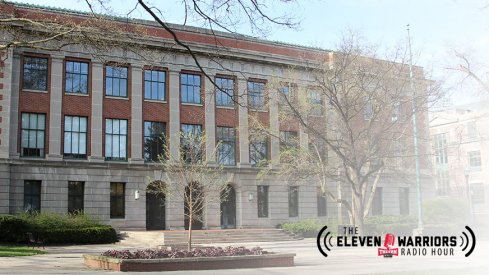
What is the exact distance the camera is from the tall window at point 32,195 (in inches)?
1378

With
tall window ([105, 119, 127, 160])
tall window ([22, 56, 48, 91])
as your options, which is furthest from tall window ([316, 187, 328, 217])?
tall window ([22, 56, 48, 91])

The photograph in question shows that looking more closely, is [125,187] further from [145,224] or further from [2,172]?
[2,172]

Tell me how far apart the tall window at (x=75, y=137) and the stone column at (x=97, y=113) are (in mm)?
561

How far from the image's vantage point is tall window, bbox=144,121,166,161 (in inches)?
1548

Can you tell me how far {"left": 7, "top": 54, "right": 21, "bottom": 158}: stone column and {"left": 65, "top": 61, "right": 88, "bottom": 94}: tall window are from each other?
304cm

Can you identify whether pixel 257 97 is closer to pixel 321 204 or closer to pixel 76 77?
pixel 321 204

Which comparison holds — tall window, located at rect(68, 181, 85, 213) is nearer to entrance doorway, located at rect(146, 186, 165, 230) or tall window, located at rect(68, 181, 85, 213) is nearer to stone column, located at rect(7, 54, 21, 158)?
stone column, located at rect(7, 54, 21, 158)

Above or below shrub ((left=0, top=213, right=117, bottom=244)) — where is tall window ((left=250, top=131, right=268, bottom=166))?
above

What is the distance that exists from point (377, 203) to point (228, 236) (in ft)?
59.9

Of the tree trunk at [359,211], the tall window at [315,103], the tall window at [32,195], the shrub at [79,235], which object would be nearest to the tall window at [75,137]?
the tall window at [32,195]

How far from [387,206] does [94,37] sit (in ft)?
123

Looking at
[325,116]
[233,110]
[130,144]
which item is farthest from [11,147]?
[325,116]

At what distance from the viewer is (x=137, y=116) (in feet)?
128

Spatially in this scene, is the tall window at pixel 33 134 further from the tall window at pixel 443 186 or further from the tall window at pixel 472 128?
the tall window at pixel 443 186
